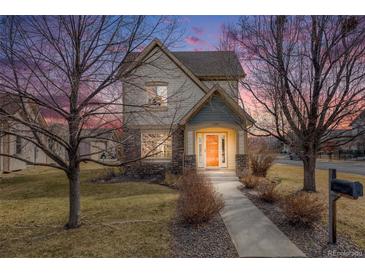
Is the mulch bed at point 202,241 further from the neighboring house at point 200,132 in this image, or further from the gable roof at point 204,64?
the gable roof at point 204,64

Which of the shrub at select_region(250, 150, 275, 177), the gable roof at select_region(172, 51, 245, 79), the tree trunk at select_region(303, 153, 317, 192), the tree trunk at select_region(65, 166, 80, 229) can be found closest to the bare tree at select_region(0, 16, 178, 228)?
the tree trunk at select_region(65, 166, 80, 229)

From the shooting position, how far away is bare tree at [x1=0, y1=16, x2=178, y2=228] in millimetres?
3260

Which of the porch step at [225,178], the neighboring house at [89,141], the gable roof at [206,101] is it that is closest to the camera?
the neighboring house at [89,141]

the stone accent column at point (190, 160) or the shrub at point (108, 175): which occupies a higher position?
the stone accent column at point (190, 160)

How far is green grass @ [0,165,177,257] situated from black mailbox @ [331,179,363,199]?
Result: 2617 millimetres

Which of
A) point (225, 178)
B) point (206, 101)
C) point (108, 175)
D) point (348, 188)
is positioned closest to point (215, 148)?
point (225, 178)

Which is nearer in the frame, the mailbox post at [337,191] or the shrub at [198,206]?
the mailbox post at [337,191]

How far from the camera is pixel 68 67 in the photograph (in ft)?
11.1

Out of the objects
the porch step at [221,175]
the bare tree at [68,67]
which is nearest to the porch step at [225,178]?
the porch step at [221,175]

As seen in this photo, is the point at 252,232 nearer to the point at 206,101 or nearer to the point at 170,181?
the point at 170,181

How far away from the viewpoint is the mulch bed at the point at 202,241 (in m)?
3.07

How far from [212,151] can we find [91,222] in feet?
20.5

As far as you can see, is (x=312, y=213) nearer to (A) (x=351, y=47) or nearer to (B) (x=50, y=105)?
(A) (x=351, y=47)

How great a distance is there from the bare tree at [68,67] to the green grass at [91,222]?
1.13 metres
